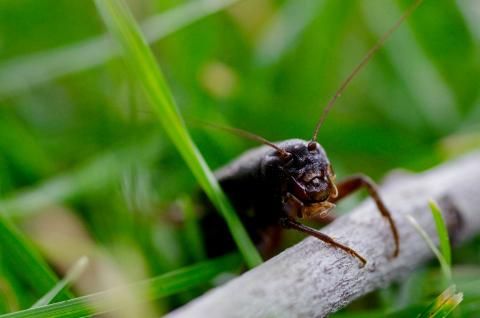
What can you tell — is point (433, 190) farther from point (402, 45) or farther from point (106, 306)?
point (402, 45)

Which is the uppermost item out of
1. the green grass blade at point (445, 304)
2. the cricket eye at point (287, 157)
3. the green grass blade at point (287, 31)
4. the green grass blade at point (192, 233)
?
the green grass blade at point (287, 31)

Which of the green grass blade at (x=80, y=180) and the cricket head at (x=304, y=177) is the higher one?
the green grass blade at (x=80, y=180)

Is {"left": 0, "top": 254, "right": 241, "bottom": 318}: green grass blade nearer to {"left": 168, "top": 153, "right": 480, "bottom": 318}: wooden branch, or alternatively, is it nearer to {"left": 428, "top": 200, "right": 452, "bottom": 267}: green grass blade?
{"left": 168, "top": 153, "right": 480, "bottom": 318}: wooden branch

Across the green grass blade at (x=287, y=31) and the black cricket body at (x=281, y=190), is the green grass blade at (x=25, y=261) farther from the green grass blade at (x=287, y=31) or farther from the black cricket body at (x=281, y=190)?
the green grass blade at (x=287, y=31)

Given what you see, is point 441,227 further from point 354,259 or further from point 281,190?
point 281,190

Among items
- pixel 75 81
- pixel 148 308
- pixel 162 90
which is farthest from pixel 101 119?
pixel 148 308

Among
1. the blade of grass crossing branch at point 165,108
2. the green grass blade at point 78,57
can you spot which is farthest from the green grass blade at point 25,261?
the green grass blade at point 78,57
